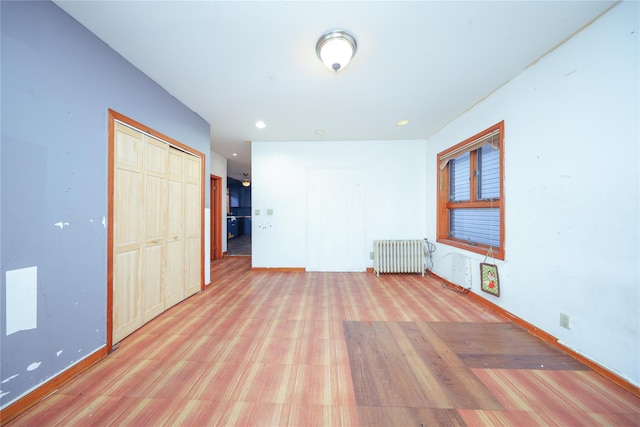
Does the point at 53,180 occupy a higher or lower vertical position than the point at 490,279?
higher

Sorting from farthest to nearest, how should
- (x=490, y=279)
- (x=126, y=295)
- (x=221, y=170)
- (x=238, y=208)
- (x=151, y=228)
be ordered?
(x=238, y=208) → (x=221, y=170) → (x=490, y=279) → (x=151, y=228) → (x=126, y=295)

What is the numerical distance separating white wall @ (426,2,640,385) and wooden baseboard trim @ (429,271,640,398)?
0.13 ft

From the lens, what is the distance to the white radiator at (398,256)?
3768 mm

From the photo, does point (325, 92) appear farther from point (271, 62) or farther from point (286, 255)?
point (286, 255)

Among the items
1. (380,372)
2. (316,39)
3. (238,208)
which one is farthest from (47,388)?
(238,208)

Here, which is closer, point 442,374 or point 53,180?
point 53,180

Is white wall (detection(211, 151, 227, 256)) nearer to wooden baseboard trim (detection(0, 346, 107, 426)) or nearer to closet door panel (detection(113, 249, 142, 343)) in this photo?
closet door panel (detection(113, 249, 142, 343))

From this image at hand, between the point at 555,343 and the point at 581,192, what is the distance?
1302mm

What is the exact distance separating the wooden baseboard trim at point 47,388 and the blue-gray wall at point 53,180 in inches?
1.5

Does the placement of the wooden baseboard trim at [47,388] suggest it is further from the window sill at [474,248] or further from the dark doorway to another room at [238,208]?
the dark doorway to another room at [238,208]

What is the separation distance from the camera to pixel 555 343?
1774mm

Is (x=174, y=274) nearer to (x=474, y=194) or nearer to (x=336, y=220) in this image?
(x=336, y=220)

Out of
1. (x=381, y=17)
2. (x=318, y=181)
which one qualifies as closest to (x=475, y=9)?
(x=381, y=17)

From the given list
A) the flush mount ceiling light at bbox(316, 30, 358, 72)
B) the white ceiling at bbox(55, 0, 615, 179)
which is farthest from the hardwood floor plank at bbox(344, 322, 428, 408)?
the white ceiling at bbox(55, 0, 615, 179)
